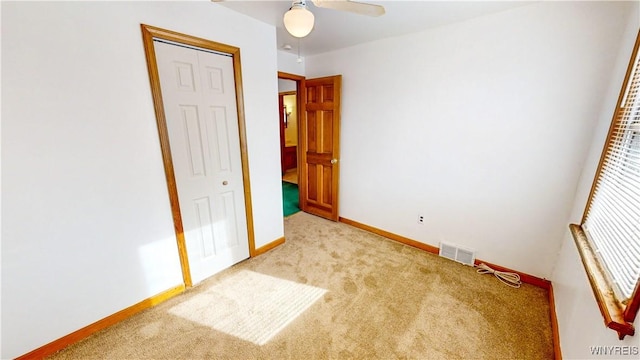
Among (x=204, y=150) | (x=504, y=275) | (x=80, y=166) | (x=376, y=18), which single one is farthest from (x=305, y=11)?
(x=504, y=275)

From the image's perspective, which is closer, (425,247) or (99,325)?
(99,325)

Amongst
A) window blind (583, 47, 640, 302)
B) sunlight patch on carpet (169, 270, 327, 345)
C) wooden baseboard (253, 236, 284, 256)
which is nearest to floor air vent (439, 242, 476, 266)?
window blind (583, 47, 640, 302)

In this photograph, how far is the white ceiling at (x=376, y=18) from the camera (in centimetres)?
180

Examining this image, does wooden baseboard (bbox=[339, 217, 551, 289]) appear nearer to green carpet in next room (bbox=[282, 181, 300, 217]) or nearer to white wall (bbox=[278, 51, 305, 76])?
green carpet in next room (bbox=[282, 181, 300, 217])

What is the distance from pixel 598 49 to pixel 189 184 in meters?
3.10

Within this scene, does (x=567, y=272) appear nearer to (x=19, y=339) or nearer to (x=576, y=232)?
(x=576, y=232)

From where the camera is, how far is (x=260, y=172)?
2.44m

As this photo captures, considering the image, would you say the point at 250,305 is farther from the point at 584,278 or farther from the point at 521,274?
the point at 521,274

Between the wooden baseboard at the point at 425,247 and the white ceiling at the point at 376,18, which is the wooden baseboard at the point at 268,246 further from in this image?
the white ceiling at the point at 376,18

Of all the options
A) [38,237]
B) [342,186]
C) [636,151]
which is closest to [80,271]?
[38,237]

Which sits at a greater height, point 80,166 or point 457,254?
point 80,166

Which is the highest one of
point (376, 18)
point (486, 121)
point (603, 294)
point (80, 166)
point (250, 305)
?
point (376, 18)

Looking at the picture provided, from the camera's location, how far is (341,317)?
1766 millimetres

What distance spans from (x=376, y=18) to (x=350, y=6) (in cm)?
82
